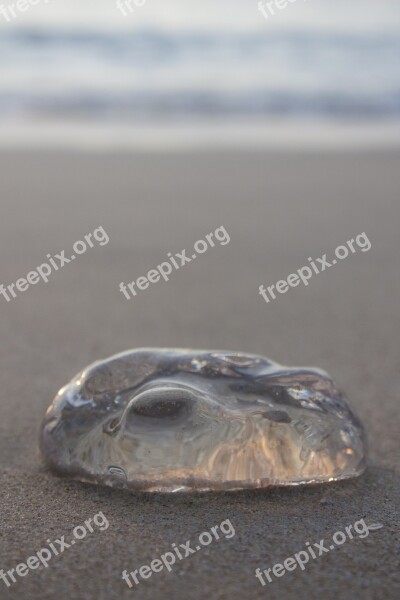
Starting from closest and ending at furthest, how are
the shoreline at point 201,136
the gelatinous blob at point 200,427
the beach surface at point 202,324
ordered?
the beach surface at point 202,324, the gelatinous blob at point 200,427, the shoreline at point 201,136

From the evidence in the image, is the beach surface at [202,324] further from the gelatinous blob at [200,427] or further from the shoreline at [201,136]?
the shoreline at [201,136]

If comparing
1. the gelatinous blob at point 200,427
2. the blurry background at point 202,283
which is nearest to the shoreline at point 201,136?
the blurry background at point 202,283

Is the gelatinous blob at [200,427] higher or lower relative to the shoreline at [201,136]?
lower

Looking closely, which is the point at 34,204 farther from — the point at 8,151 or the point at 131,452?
the point at 131,452

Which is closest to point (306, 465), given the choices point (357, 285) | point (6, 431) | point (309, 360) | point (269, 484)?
point (269, 484)

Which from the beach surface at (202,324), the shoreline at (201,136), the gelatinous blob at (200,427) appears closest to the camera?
the beach surface at (202,324)

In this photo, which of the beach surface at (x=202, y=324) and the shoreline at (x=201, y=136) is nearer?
the beach surface at (x=202, y=324)

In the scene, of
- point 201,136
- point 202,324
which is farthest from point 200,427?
point 201,136
